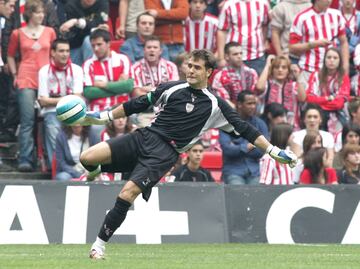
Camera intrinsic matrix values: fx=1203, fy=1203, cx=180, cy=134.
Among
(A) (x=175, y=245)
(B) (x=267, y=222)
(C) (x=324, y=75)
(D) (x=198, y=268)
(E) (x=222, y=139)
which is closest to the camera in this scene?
(D) (x=198, y=268)

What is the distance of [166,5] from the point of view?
766 inches

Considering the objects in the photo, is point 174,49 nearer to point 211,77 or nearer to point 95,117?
point 211,77

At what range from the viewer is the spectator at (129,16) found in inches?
770

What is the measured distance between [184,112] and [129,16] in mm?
7500

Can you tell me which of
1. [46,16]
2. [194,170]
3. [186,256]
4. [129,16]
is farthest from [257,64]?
[186,256]

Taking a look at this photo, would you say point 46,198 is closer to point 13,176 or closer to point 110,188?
point 110,188

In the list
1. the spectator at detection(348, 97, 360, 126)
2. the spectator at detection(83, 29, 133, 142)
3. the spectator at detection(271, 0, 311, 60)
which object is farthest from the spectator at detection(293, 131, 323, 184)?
the spectator at detection(271, 0, 311, 60)

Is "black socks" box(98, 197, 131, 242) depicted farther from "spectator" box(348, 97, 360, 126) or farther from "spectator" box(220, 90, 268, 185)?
"spectator" box(348, 97, 360, 126)

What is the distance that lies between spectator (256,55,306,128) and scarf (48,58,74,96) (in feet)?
9.79

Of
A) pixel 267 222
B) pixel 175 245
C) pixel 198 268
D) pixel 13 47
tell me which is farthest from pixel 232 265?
pixel 13 47

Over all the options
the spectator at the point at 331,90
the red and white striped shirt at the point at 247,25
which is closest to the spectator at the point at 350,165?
the spectator at the point at 331,90

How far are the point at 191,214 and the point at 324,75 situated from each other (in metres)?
4.63

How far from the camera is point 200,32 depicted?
19844 mm

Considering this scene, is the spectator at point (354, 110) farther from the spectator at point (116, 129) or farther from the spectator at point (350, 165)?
the spectator at point (116, 129)
